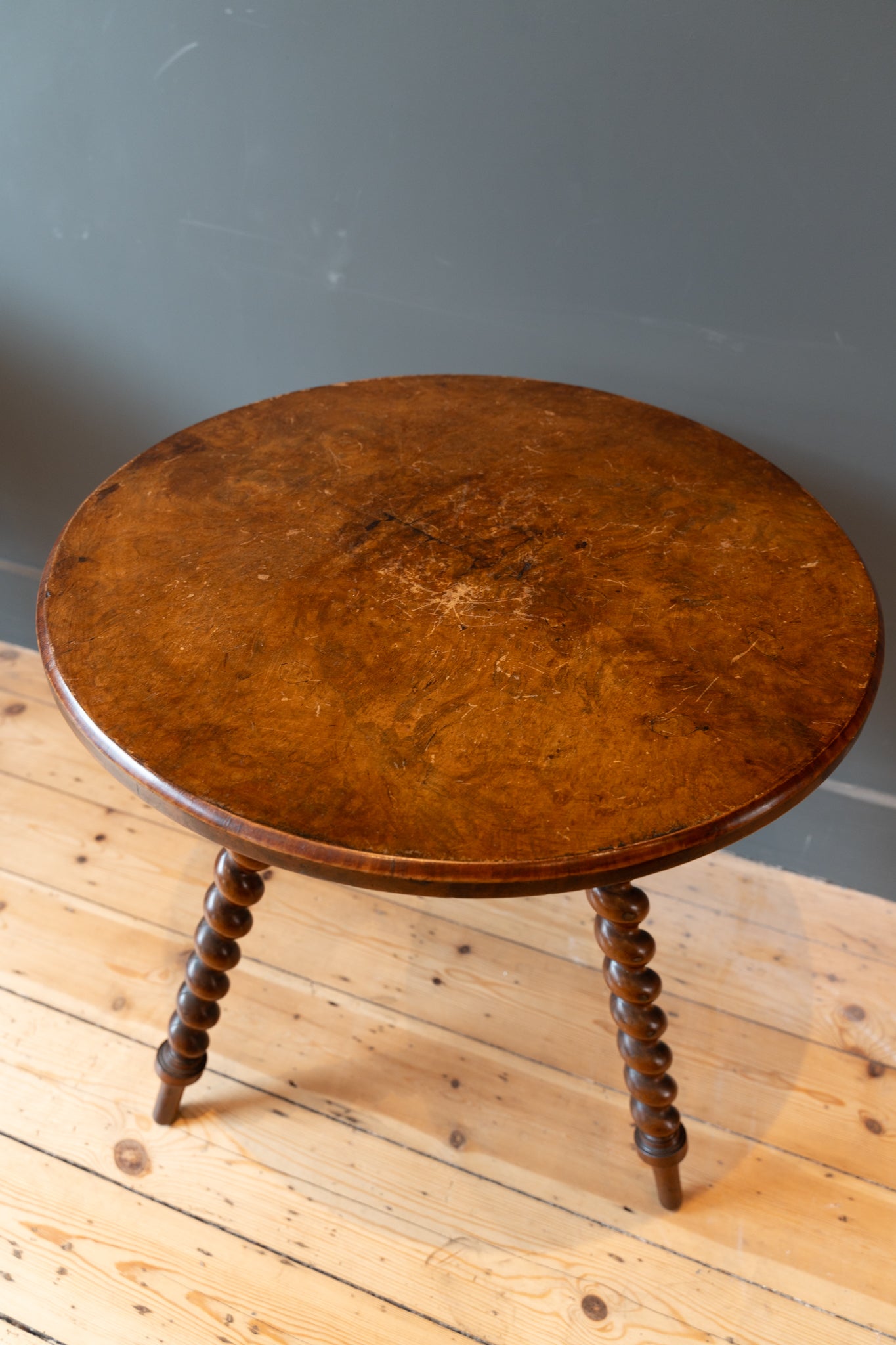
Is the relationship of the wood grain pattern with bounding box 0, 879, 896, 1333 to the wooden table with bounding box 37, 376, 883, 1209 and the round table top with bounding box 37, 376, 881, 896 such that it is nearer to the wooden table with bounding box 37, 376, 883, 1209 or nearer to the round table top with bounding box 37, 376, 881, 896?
the wooden table with bounding box 37, 376, 883, 1209

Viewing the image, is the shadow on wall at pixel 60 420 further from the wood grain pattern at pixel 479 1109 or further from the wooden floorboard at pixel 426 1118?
the wood grain pattern at pixel 479 1109

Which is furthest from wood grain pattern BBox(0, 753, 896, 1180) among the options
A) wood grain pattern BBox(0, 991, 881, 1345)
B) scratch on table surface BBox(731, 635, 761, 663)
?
scratch on table surface BBox(731, 635, 761, 663)

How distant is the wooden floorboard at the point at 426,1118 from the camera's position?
38.0 inches

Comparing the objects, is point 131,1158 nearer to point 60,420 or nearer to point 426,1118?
point 426,1118

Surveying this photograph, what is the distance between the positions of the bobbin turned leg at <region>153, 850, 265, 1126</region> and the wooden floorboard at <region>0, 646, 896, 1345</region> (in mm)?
112

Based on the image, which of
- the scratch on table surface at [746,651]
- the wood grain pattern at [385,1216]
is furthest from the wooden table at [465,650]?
the wood grain pattern at [385,1216]

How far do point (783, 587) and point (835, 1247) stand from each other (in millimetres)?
691

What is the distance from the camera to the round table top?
24.2 inches

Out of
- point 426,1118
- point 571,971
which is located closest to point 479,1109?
point 426,1118

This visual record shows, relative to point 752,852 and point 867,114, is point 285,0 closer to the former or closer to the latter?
point 867,114

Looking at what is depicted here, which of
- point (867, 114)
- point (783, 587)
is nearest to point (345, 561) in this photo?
point (783, 587)

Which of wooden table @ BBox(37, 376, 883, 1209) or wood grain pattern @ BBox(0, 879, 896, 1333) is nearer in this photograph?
wooden table @ BBox(37, 376, 883, 1209)

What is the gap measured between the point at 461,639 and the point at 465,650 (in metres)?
0.01

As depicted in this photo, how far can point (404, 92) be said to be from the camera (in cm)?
104
